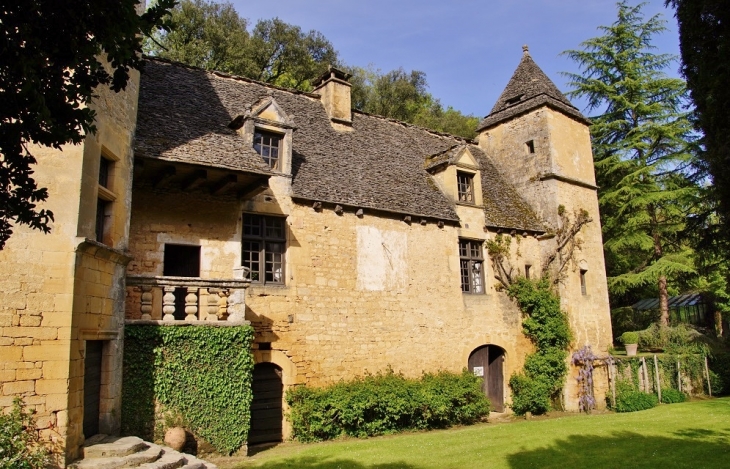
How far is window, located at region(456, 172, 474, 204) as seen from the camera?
16.8 m

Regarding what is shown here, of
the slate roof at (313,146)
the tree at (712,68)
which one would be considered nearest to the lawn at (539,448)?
the tree at (712,68)

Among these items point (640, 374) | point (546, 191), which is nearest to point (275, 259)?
point (546, 191)

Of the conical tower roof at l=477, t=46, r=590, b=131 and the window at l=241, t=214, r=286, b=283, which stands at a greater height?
the conical tower roof at l=477, t=46, r=590, b=131

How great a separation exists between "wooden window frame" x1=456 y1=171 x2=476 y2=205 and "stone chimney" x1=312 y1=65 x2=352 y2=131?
380 centimetres

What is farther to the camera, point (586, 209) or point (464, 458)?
point (586, 209)

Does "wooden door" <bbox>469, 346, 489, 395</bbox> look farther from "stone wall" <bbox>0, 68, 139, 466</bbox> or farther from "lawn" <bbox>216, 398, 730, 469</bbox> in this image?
"stone wall" <bbox>0, 68, 139, 466</bbox>

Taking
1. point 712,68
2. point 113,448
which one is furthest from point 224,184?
point 712,68

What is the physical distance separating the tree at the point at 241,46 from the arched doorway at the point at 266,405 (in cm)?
1609

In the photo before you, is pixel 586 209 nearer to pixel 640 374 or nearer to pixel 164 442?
pixel 640 374

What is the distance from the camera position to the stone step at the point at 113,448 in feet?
24.7

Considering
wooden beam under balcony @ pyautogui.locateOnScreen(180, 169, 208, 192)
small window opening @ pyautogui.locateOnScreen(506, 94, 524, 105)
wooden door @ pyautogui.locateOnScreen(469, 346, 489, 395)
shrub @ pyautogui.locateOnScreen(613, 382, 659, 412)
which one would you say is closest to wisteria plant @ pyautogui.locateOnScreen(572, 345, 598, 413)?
shrub @ pyautogui.locateOnScreen(613, 382, 659, 412)

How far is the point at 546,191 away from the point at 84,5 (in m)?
16.9

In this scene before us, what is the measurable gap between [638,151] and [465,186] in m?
12.8

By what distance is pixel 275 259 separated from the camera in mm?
12781
